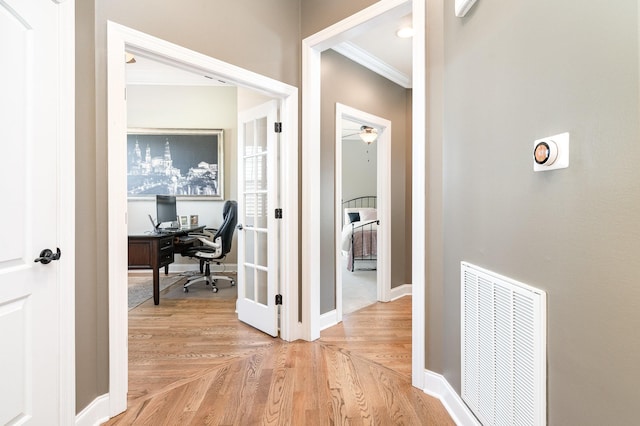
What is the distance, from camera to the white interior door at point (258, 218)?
256cm

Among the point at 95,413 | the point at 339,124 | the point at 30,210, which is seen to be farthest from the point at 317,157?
the point at 95,413

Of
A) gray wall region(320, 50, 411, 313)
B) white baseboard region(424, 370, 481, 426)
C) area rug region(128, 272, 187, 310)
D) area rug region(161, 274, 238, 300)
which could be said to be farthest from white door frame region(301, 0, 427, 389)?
area rug region(128, 272, 187, 310)

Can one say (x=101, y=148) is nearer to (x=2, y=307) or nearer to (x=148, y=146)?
(x=2, y=307)

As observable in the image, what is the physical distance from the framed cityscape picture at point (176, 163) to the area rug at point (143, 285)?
132 cm

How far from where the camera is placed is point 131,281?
440cm

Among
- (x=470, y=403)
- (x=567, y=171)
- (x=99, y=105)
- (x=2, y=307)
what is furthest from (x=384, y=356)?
(x=99, y=105)

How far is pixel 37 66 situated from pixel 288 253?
5.97 feet

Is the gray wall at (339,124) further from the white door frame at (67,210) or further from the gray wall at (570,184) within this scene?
the white door frame at (67,210)

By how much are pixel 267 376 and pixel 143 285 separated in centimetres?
312

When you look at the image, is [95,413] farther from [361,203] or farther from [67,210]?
[361,203]

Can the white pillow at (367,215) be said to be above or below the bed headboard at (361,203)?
below

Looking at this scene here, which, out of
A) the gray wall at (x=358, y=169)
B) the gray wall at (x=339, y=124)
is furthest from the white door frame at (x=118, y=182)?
the gray wall at (x=358, y=169)

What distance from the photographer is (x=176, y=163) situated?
491 centimetres

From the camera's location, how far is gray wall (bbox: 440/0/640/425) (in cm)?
71
